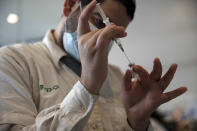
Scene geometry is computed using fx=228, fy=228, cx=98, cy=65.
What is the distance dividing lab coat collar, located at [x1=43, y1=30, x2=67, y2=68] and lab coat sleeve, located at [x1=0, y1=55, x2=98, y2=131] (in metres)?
0.17

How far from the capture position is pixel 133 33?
2051 millimetres

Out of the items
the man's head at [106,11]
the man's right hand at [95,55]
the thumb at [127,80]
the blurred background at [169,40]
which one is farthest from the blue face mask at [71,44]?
the blurred background at [169,40]

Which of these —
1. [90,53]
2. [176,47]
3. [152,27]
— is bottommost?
[176,47]

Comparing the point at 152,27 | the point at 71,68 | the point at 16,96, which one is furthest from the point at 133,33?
the point at 16,96

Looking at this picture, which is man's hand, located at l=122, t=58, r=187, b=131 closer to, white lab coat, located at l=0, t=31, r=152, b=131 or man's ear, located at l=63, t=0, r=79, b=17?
white lab coat, located at l=0, t=31, r=152, b=131

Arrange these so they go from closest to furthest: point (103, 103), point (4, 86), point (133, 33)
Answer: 1. point (4, 86)
2. point (103, 103)
3. point (133, 33)

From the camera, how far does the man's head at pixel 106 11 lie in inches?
30.7

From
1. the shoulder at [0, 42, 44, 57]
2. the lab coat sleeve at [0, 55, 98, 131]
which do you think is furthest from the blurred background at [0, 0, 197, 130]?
the lab coat sleeve at [0, 55, 98, 131]

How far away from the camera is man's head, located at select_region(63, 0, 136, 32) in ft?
2.56

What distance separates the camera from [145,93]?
705 mm

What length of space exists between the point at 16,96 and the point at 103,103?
1.12ft

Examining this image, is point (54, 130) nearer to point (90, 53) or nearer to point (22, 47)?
point (90, 53)

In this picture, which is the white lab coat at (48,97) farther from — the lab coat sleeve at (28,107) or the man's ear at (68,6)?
the man's ear at (68,6)

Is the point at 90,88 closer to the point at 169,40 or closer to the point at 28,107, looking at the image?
the point at 28,107
